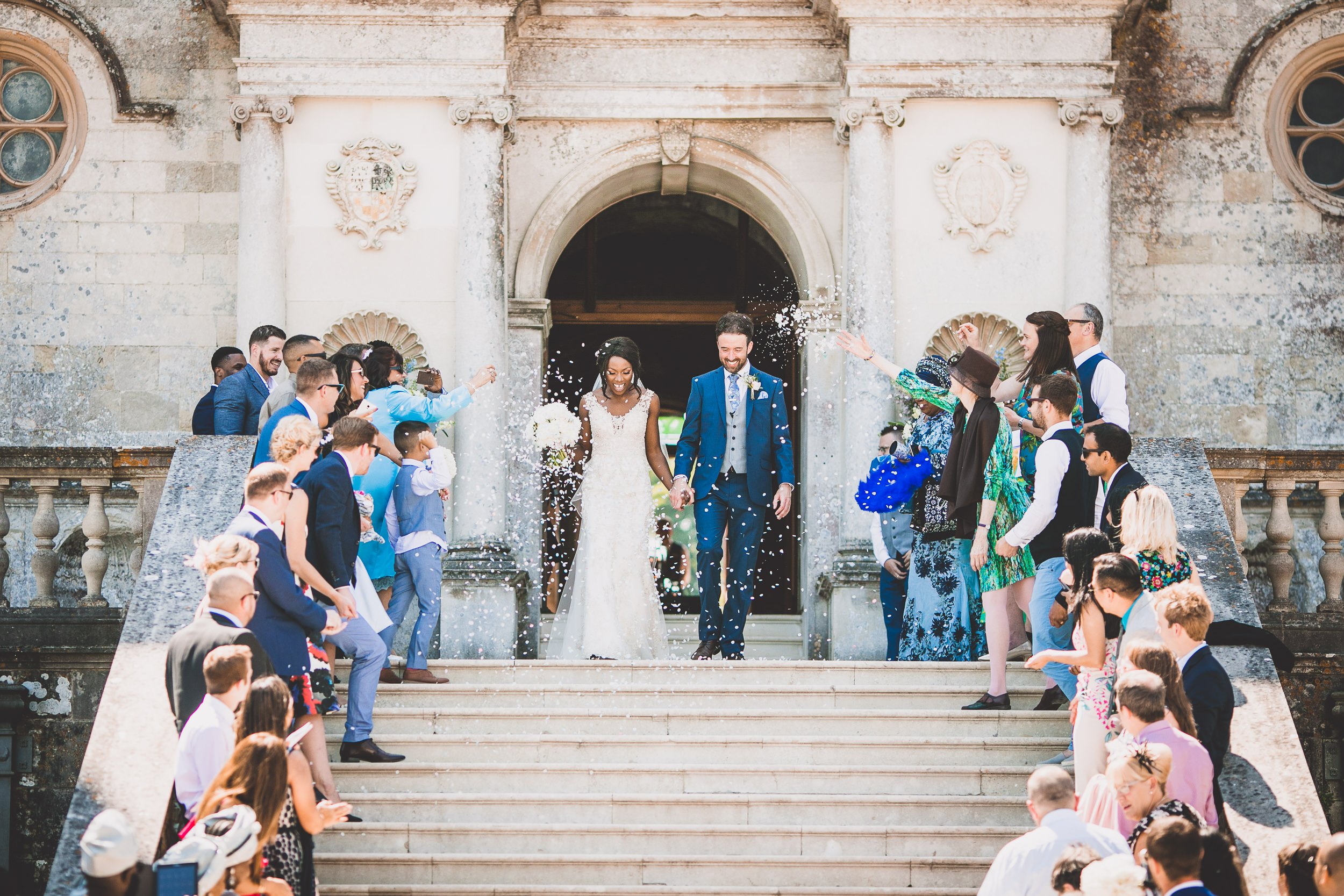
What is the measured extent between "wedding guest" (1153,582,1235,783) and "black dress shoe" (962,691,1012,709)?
173cm

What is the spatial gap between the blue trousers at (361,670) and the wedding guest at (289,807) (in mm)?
1531

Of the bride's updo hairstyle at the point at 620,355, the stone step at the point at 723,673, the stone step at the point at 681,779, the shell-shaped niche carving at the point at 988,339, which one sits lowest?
the stone step at the point at 681,779

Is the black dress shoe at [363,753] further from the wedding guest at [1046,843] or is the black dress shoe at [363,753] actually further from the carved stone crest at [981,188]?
the carved stone crest at [981,188]

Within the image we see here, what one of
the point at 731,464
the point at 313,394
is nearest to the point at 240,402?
the point at 313,394

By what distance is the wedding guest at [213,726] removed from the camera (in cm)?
545

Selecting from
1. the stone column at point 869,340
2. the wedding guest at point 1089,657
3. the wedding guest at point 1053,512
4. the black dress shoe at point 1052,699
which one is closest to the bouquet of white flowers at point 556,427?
the stone column at point 869,340

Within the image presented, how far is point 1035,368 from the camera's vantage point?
816 cm

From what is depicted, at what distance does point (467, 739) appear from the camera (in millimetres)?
7426

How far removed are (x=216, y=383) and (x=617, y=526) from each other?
105 inches

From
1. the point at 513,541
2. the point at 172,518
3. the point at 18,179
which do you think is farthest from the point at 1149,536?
the point at 18,179

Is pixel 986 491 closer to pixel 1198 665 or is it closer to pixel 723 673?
pixel 723 673

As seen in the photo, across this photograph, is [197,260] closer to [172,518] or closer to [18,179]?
[18,179]

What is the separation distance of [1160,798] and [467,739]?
357 cm

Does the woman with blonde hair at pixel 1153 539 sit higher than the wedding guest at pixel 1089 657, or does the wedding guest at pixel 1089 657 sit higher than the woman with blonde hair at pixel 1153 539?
the woman with blonde hair at pixel 1153 539
